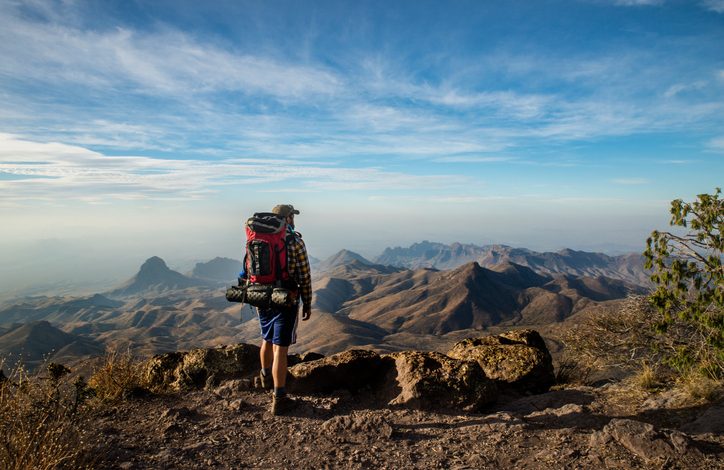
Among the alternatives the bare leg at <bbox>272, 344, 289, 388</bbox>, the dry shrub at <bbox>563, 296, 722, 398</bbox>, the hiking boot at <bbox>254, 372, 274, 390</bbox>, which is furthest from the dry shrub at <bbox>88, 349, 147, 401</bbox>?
the dry shrub at <bbox>563, 296, 722, 398</bbox>

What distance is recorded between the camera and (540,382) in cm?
929

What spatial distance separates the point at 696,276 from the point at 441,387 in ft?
17.6

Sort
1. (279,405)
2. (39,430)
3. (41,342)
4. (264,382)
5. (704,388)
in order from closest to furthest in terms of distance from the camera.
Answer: (39,430), (279,405), (704,388), (264,382), (41,342)

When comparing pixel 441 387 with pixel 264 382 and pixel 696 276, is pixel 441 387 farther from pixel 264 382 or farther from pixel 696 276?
pixel 696 276

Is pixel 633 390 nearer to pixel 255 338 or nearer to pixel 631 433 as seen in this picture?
pixel 631 433

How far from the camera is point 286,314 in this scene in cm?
648

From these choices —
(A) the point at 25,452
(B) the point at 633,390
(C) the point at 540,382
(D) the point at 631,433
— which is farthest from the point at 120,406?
(B) the point at 633,390

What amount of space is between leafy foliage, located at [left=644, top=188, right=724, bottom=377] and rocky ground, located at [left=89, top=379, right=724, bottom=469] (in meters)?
1.10

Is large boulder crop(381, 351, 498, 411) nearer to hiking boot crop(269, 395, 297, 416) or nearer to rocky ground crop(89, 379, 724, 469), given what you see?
rocky ground crop(89, 379, 724, 469)

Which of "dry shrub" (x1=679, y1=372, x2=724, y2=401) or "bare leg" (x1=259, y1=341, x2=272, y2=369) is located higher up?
"bare leg" (x1=259, y1=341, x2=272, y2=369)

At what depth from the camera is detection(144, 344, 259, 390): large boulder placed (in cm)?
847

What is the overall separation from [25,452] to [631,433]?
724cm

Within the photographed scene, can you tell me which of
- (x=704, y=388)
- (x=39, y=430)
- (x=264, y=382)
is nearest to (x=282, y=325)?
(x=264, y=382)

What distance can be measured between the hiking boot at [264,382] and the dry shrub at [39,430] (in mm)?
2911
